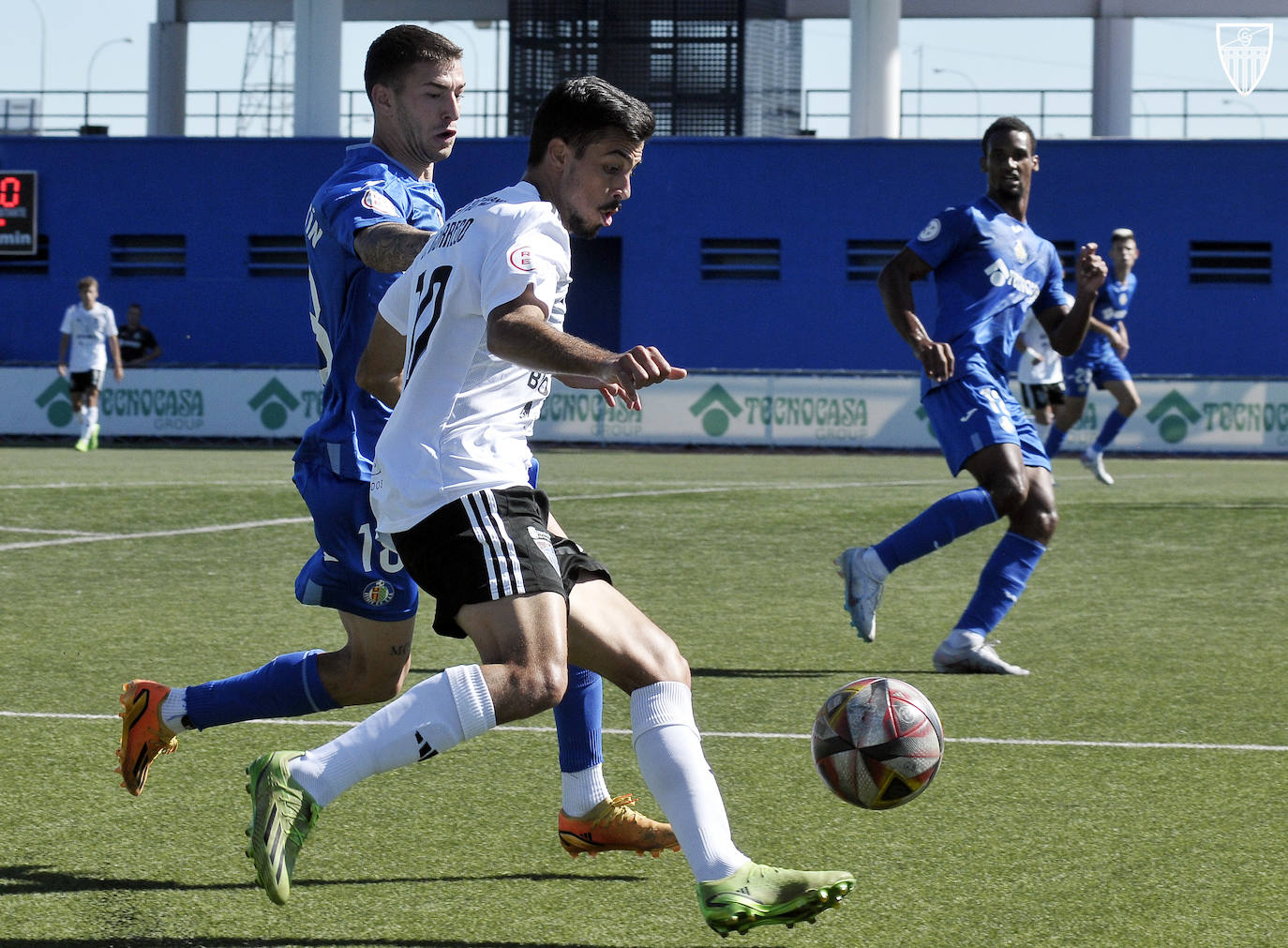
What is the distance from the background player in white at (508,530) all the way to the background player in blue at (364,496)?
1.65ft

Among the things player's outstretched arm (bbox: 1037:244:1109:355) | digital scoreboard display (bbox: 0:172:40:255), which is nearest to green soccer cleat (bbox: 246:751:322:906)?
player's outstretched arm (bbox: 1037:244:1109:355)

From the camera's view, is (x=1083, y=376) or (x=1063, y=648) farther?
(x=1083, y=376)

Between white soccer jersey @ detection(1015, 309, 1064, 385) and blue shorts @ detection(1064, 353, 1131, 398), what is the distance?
16 cm

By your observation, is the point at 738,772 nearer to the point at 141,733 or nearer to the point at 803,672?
the point at 141,733

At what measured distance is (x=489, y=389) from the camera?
340cm

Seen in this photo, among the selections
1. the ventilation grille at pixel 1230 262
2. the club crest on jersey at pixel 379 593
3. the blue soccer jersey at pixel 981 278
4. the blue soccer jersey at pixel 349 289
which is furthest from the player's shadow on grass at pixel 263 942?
the ventilation grille at pixel 1230 262

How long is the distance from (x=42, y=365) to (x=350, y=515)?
2084 cm

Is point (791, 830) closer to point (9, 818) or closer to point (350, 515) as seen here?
point (350, 515)

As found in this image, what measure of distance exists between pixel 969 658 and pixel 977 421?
3.11 feet

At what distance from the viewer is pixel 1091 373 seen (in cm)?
1772

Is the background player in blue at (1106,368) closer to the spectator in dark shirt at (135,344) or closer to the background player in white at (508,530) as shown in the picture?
the background player in white at (508,530)

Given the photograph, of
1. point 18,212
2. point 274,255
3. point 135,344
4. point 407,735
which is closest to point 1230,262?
point 274,255

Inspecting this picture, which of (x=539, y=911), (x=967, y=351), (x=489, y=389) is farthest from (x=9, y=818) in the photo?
(x=967, y=351)

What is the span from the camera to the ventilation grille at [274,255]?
96.1ft
